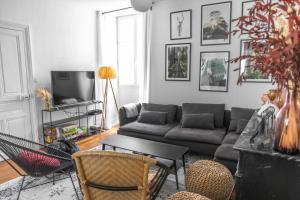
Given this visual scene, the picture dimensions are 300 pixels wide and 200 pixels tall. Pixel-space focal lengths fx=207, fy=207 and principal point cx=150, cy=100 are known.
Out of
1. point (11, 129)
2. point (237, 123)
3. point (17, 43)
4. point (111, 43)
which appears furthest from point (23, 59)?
point (237, 123)

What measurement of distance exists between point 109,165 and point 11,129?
9.37ft

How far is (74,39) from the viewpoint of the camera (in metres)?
4.46

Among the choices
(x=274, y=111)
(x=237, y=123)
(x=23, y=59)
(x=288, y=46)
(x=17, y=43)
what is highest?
(x=17, y=43)

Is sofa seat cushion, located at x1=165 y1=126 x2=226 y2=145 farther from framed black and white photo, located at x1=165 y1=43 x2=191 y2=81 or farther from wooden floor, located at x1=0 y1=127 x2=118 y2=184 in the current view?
wooden floor, located at x1=0 y1=127 x2=118 y2=184

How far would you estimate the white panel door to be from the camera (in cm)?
328

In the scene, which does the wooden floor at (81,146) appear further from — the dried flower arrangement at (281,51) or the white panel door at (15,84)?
the dried flower arrangement at (281,51)

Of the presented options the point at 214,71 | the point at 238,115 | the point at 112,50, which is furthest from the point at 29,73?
the point at 238,115

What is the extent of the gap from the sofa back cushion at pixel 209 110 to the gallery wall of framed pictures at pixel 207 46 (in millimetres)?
399

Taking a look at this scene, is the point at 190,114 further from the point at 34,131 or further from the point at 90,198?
the point at 34,131

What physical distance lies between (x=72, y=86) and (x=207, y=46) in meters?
2.78

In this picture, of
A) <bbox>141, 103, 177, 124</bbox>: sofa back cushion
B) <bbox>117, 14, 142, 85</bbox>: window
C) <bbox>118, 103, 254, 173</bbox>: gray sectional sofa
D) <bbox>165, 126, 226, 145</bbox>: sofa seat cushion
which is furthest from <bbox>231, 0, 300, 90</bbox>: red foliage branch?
<bbox>117, 14, 142, 85</bbox>: window

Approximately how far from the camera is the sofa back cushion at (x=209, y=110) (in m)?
3.67

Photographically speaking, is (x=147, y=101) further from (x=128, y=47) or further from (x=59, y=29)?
(x=59, y=29)

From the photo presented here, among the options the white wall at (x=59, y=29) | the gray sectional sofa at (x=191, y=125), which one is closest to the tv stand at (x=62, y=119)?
the white wall at (x=59, y=29)
